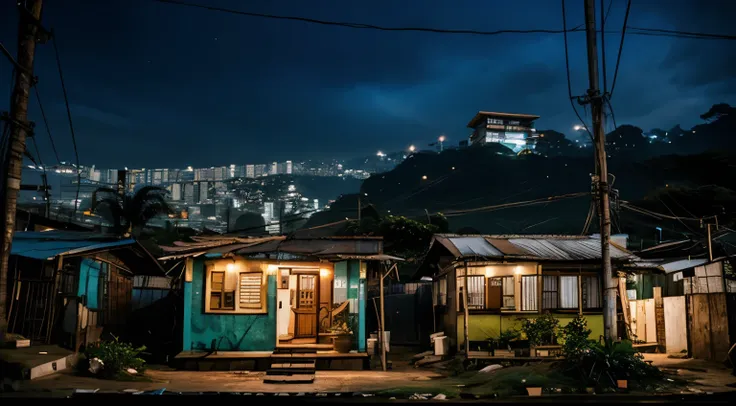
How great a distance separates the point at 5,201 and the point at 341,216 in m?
61.0

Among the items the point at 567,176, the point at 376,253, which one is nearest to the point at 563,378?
the point at 376,253

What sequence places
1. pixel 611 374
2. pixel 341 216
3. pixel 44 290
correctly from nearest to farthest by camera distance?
pixel 611 374
pixel 44 290
pixel 341 216

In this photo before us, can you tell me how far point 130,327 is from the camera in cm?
2161

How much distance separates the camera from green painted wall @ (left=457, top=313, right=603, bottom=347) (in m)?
17.7

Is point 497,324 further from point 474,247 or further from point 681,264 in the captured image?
point 681,264

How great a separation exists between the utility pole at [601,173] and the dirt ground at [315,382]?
91.4 inches

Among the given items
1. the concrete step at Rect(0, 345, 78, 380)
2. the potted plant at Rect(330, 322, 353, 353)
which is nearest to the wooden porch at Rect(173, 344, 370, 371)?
the potted plant at Rect(330, 322, 353, 353)

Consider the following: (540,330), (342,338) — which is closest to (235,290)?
(342,338)

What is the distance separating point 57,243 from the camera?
56.7 feet

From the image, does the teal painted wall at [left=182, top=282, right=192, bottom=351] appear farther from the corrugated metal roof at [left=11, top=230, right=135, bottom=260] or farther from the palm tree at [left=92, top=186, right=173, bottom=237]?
the palm tree at [left=92, top=186, right=173, bottom=237]

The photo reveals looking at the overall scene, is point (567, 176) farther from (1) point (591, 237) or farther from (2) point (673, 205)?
(1) point (591, 237)

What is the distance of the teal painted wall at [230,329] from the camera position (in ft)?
56.1

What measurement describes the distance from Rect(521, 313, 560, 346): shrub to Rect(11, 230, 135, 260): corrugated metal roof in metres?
13.4

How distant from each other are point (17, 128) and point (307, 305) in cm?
1024
